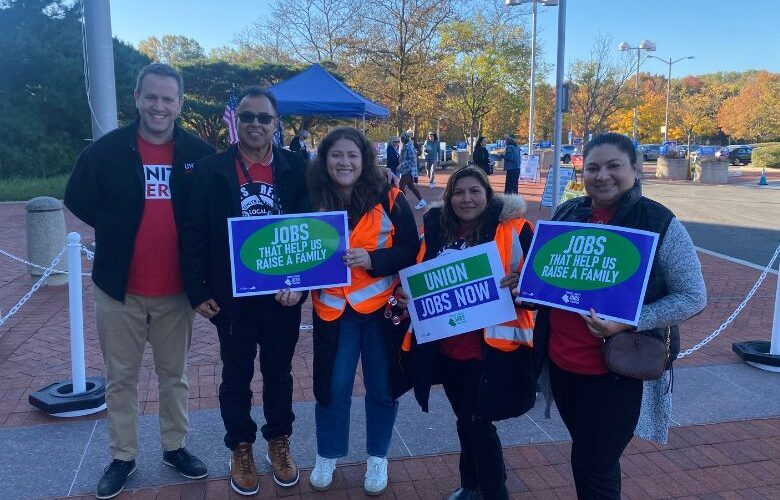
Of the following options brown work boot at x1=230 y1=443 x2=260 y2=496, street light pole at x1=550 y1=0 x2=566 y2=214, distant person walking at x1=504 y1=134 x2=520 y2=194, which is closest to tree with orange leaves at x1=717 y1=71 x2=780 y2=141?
distant person walking at x1=504 y1=134 x2=520 y2=194

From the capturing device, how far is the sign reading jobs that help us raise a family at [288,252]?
3037 mm

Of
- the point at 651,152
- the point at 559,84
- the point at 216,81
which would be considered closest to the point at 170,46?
the point at 216,81

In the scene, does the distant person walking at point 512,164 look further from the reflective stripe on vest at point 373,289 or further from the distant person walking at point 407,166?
the reflective stripe on vest at point 373,289

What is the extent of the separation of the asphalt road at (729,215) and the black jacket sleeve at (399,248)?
9.07 metres

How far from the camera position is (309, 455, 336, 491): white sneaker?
337 centimetres

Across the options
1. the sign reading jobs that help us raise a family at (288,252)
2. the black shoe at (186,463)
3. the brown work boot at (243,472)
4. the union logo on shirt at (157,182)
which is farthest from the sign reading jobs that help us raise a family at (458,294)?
the black shoe at (186,463)

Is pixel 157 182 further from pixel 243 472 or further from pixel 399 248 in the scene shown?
pixel 243 472

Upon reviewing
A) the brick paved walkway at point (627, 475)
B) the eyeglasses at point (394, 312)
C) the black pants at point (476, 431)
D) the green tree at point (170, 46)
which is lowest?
the brick paved walkway at point (627, 475)

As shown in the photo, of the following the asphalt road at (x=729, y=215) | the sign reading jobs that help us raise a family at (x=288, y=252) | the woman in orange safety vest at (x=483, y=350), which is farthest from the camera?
the asphalt road at (x=729, y=215)

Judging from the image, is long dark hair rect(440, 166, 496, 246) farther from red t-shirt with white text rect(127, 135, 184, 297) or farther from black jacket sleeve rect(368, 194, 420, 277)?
red t-shirt with white text rect(127, 135, 184, 297)

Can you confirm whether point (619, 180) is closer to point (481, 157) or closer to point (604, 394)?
point (604, 394)

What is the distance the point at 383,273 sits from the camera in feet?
10.3

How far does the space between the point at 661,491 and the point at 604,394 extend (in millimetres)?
1398

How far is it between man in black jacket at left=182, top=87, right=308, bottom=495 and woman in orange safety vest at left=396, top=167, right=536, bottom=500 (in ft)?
2.47
